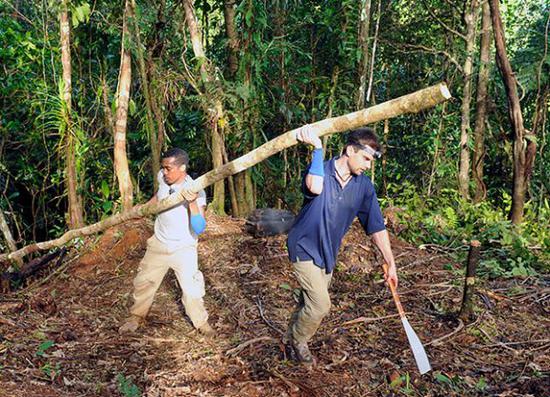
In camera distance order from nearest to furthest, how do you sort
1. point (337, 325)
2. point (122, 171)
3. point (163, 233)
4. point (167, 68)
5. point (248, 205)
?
1. point (163, 233)
2. point (337, 325)
3. point (122, 171)
4. point (167, 68)
5. point (248, 205)

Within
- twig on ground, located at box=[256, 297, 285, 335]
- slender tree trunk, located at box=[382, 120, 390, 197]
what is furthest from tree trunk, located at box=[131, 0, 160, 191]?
slender tree trunk, located at box=[382, 120, 390, 197]

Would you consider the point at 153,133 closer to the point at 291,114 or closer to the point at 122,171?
the point at 122,171

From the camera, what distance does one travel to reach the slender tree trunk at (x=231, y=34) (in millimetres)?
7188

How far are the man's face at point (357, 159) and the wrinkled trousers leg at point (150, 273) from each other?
185cm

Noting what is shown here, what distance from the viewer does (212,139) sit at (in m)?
7.25

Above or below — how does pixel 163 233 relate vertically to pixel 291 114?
below

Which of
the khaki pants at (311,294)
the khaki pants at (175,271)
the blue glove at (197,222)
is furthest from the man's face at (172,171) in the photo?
the khaki pants at (311,294)

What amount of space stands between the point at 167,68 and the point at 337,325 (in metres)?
4.30

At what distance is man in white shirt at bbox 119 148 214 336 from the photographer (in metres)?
4.31

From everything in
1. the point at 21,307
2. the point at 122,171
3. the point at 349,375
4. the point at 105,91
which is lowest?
the point at 349,375

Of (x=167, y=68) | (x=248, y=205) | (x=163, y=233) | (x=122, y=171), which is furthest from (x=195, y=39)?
(x=163, y=233)

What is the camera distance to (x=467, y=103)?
8422mm

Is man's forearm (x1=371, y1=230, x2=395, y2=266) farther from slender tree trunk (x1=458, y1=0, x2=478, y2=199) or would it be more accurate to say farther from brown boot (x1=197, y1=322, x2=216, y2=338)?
slender tree trunk (x1=458, y1=0, x2=478, y2=199)

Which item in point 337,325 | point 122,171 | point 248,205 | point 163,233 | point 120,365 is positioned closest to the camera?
point 120,365
